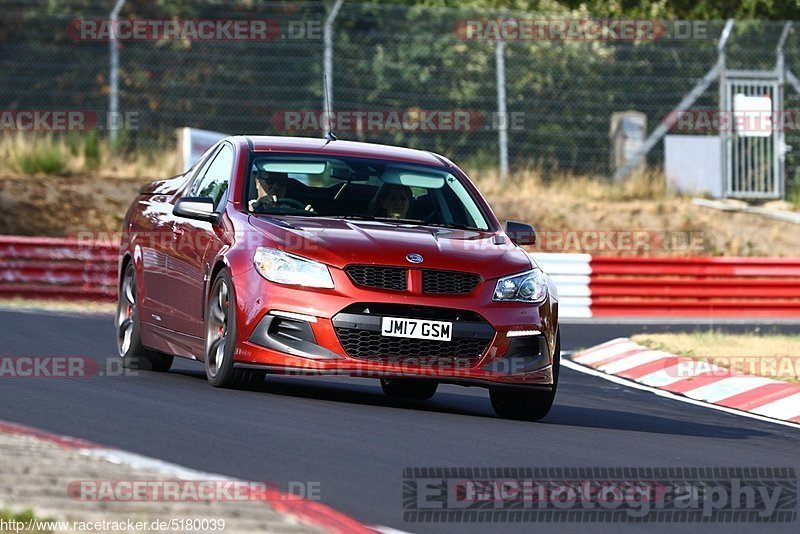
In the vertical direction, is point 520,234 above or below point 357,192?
below

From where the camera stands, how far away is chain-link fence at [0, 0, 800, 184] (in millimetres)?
26203

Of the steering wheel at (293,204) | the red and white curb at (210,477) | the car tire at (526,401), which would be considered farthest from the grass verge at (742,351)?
the red and white curb at (210,477)

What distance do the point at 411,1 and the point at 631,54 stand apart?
8.65m

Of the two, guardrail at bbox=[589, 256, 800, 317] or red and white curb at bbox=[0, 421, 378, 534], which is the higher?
guardrail at bbox=[589, 256, 800, 317]

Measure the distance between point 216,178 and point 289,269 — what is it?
66.8 inches

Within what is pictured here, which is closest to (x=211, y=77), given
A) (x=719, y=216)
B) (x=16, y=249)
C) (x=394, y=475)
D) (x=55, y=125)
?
(x=55, y=125)

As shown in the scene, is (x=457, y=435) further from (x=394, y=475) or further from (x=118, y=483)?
(x=118, y=483)

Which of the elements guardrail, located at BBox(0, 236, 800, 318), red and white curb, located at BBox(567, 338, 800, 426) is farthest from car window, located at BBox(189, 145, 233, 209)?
guardrail, located at BBox(0, 236, 800, 318)

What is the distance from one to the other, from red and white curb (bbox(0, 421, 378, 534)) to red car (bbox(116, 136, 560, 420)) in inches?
95.2

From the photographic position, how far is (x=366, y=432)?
8828mm

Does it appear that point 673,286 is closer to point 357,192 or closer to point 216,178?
point 216,178

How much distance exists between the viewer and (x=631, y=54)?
89.9 ft

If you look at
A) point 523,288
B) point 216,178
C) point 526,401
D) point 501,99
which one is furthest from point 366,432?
point 501,99

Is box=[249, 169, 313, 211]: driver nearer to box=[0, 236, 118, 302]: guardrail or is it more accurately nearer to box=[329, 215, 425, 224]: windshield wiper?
box=[329, 215, 425, 224]: windshield wiper
